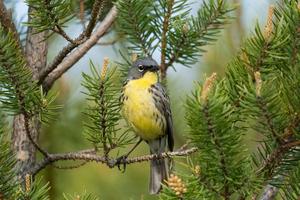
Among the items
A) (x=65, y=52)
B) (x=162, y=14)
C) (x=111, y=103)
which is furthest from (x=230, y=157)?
(x=162, y=14)

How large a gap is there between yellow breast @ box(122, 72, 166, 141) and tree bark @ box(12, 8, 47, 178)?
691mm

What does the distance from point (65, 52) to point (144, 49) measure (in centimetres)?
40

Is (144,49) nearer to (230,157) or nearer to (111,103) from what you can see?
(111,103)

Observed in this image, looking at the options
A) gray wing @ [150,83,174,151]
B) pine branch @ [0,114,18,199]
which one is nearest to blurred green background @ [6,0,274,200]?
gray wing @ [150,83,174,151]

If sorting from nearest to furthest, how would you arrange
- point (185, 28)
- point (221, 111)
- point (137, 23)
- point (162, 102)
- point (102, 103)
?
point (221, 111) < point (102, 103) < point (185, 28) < point (137, 23) < point (162, 102)

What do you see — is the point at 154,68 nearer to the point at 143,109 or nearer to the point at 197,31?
the point at 143,109

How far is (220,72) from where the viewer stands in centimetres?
277

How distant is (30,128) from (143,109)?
88 cm

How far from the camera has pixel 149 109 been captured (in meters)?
2.95

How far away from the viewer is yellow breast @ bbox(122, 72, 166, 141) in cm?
286

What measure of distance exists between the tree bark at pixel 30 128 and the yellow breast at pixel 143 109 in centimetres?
69

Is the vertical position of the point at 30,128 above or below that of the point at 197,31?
below

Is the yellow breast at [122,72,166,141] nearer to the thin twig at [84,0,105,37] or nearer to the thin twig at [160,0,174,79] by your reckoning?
the thin twig at [160,0,174,79]

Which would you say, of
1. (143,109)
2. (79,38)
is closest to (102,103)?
(79,38)
